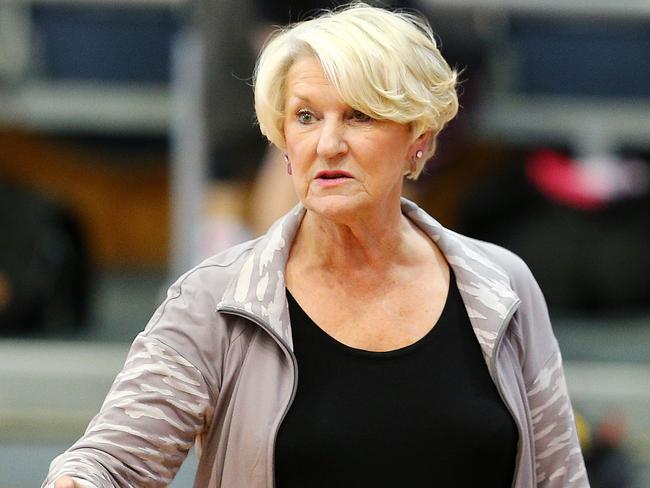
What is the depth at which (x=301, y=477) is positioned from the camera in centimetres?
206

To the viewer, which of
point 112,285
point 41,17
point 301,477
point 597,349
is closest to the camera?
point 301,477

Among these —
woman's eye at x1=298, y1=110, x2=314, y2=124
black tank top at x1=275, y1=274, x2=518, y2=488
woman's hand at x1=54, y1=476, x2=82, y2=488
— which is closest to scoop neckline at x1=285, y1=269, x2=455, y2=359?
black tank top at x1=275, y1=274, x2=518, y2=488

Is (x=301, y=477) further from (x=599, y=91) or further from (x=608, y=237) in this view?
(x=599, y=91)

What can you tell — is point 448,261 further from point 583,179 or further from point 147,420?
point 583,179

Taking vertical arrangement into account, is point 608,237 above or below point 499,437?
below

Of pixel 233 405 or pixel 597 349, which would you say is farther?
pixel 597 349

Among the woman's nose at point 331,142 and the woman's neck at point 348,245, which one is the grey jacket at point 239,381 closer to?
the woman's neck at point 348,245

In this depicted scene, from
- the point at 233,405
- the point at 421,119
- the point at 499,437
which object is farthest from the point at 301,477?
the point at 421,119

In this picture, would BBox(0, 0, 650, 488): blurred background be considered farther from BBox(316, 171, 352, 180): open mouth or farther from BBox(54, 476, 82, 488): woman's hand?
BBox(54, 476, 82, 488): woman's hand

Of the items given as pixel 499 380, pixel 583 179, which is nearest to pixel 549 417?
pixel 499 380

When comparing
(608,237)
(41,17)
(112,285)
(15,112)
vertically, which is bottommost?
(112,285)

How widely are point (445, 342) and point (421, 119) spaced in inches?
13.9

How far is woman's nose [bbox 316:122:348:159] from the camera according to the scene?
2076mm

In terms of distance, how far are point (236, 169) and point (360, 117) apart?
222 cm
